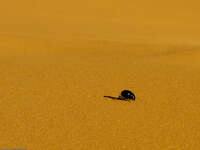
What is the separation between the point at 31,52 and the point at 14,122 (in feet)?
25.9

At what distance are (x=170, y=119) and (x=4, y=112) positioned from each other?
2784 millimetres

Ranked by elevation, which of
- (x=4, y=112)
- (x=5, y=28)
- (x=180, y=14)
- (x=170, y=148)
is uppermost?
(x=180, y=14)

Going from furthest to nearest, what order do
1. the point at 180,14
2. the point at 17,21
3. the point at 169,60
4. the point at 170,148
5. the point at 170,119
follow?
the point at 180,14 → the point at 17,21 → the point at 169,60 → the point at 170,119 → the point at 170,148

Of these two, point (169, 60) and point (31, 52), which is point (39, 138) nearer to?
point (169, 60)

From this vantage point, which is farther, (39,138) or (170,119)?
(170,119)

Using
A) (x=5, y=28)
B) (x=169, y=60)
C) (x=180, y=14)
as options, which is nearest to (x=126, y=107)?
(x=169, y=60)

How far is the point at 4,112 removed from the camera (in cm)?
729

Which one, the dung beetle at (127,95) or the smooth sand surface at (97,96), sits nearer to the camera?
the smooth sand surface at (97,96)

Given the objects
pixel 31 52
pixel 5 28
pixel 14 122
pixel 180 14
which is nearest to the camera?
pixel 14 122

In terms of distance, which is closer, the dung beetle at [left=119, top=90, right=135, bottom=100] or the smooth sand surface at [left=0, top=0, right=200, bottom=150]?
the smooth sand surface at [left=0, top=0, right=200, bottom=150]

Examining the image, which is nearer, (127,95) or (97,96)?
(127,95)

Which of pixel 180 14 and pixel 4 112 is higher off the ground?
pixel 180 14

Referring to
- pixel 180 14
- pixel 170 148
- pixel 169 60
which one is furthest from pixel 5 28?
pixel 170 148

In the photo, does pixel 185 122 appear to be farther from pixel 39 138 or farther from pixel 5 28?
pixel 5 28
